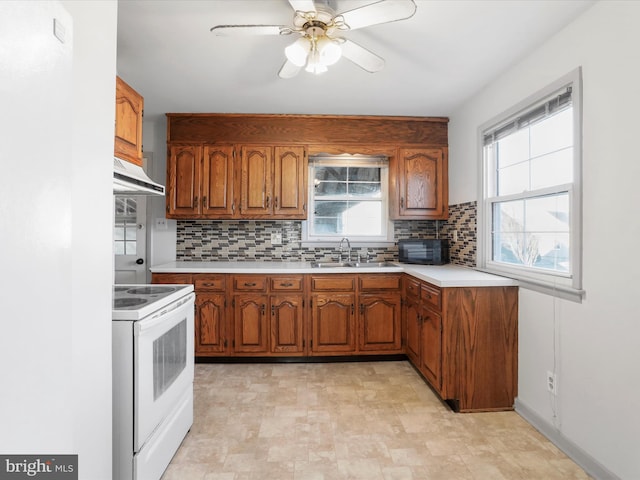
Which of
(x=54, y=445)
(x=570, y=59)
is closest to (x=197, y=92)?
(x=570, y=59)

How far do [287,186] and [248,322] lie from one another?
139 cm

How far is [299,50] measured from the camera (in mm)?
1857

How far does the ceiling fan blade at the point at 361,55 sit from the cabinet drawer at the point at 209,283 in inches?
87.3

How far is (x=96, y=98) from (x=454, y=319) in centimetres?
237

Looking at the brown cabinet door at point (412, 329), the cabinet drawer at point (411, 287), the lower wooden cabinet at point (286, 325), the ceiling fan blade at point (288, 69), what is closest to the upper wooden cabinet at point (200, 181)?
the lower wooden cabinet at point (286, 325)

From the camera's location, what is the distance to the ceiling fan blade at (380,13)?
1523 millimetres

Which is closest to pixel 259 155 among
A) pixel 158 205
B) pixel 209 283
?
pixel 158 205

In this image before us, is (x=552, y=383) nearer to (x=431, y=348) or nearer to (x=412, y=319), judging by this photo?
(x=431, y=348)

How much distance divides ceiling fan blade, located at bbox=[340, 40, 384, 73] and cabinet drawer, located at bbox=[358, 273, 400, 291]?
189 cm

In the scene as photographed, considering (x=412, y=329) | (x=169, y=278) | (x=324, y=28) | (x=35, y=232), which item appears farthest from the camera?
(x=169, y=278)

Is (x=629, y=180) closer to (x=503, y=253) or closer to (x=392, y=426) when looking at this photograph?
(x=503, y=253)

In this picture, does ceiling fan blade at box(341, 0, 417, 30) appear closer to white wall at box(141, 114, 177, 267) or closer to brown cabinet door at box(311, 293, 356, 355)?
brown cabinet door at box(311, 293, 356, 355)

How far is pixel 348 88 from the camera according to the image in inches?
116

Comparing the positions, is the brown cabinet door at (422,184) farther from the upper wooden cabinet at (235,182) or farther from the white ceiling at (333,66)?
the upper wooden cabinet at (235,182)
